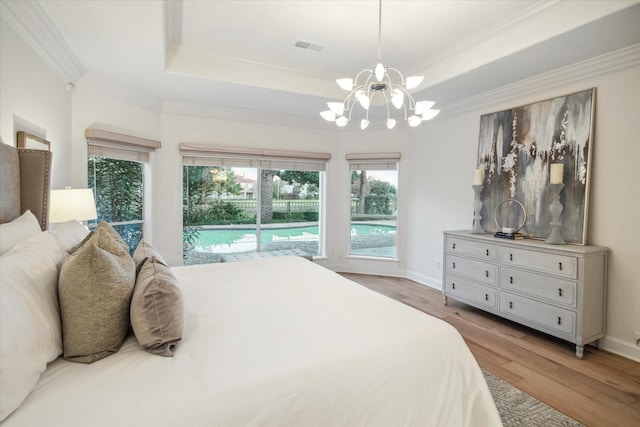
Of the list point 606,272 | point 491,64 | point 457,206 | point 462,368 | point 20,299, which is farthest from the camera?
point 457,206

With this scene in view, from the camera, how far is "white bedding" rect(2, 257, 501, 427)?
946 mm

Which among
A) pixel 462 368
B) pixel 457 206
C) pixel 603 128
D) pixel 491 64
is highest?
pixel 491 64

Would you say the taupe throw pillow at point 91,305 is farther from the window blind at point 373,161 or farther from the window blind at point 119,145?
the window blind at point 373,161

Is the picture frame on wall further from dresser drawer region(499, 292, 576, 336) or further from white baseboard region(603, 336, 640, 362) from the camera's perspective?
white baseboard region(603, 336, 640, 362)

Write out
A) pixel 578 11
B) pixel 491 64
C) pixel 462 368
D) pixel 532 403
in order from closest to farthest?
pixel 462 368 < pixel 532 403 < pixel 578 11 < pixel 491 64

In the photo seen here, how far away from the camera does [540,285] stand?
2822mm

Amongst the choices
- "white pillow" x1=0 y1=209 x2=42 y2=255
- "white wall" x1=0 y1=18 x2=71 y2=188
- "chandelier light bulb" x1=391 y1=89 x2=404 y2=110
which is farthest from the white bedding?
"white wall" x1=0 y1=18 x2=71 y2=188

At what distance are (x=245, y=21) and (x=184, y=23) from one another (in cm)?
54

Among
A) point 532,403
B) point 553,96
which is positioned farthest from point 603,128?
point 532,403

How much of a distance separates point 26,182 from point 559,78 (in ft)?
14.3

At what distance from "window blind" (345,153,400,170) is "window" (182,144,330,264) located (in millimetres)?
470

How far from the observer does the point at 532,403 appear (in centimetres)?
200

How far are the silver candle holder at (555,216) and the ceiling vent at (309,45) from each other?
2.59 metres

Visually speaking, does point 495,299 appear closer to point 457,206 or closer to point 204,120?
point 457,206
